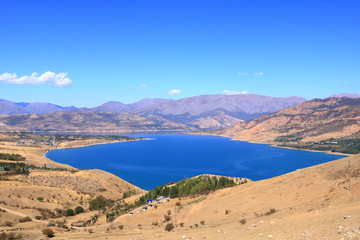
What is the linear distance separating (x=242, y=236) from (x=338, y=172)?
947 inches

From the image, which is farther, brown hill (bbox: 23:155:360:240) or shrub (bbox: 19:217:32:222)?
shrub (bbox: 19:217:32:222)

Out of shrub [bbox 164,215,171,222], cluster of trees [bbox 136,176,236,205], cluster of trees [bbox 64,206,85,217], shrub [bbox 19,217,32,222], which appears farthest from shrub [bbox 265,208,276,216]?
cluster of trees [bbox 64,206,85,217]

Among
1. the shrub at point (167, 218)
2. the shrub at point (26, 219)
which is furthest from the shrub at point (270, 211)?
the shrub at point (26, 219)

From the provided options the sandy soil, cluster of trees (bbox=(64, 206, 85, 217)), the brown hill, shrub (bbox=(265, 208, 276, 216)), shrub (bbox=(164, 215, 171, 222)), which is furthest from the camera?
cluster of trees (bbox=(64, 206, 85, 217))

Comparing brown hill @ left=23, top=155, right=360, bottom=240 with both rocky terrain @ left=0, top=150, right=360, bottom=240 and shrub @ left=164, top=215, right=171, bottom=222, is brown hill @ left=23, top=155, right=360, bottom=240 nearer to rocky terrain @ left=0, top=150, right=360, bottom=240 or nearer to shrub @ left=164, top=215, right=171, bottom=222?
rocky terrain @ left=0, top=150, right=360, bottom=240

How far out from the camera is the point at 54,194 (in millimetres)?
76875

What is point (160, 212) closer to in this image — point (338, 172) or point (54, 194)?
point (338, 172)

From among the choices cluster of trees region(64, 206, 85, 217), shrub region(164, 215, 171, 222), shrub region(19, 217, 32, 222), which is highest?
shrub region(164, 215, 171, 222)

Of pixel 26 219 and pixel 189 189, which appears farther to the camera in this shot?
pixel 189 189

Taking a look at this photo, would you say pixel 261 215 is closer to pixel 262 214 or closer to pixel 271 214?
pixel 262 214

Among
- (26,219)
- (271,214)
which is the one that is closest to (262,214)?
(271,214)

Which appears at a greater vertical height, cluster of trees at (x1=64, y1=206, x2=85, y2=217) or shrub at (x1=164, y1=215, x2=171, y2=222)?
shrub at (x1=164, y1=215, x2=171, y2=222)

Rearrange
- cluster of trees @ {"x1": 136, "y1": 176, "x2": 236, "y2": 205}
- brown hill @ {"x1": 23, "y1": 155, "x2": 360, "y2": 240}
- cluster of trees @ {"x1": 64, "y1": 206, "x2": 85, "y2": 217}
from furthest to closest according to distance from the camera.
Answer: cluster of trees @ {"x1": 136, "y1": 176, "x2": 236, "y2": 205} → cluster of trees @ {"x1": 64, "y1": 206, "x2": 85, "y2": 217} → brown hill @ {"x1": 23, "y1": 155, "x2": 360, "y2": 240}

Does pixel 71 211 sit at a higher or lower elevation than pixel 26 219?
lower
